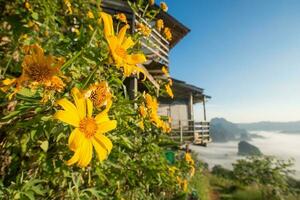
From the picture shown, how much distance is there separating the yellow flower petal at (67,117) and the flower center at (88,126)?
2 cm

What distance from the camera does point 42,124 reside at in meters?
0.87

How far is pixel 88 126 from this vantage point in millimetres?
753

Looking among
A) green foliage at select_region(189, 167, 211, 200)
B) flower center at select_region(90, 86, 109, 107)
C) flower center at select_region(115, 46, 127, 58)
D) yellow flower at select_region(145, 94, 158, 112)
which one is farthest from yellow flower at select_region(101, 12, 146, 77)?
green foliage at select_region(189, 167, 211, 200)

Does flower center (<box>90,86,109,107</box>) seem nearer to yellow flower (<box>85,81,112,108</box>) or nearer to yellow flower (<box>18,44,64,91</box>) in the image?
yellow flower (<box>85,81,112,108</box>)

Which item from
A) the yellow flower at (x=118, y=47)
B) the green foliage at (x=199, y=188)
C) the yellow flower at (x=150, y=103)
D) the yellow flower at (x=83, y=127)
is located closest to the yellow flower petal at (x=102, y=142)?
the yellow flower at (x=83, y=127)

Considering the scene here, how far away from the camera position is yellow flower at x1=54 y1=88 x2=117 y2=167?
27.1 inches

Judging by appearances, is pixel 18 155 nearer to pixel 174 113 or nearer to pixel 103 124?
pixel 103 124

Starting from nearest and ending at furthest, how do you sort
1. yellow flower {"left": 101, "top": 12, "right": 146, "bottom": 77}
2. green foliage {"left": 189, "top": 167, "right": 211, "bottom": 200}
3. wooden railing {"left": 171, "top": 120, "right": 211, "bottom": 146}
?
1. yellow flower {"left": 101, "top": 12, "right": 146, "bottom": 77}
2. green foliage {"left": 189, "top": 167, "right": 211, "bottom": 200}
3. wooden railing {"left": 171, "top": 120, "right": 211, "bottom": 146}

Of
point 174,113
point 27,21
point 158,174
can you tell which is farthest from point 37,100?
point 174,113

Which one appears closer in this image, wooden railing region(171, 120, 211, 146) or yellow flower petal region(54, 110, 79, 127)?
yellow flower petal region(54, 110, 79, 127)

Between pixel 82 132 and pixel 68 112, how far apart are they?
0.07 metres

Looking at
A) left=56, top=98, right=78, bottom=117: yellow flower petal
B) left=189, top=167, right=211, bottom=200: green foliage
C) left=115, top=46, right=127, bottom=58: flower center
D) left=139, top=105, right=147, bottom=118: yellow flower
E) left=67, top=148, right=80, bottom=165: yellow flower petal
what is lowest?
left=189, top=167, right=211, bottom=200: green foliage

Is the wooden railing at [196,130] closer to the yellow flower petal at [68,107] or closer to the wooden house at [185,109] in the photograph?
the wooden house at [185,109]

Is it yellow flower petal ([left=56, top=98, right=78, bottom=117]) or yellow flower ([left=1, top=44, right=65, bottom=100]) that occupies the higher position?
yellow flower ([left=1, top=44, right=65, bottom=100])
